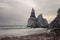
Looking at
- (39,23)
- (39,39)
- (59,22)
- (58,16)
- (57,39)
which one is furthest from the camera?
(39,23)

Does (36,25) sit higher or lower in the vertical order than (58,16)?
lower

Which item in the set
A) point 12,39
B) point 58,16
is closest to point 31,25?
point 58,16

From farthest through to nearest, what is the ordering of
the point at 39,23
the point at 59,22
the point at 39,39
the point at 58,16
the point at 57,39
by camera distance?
the point at 39,23 → the point at 58,16 → the point at 59,22 → the point at 39,39 → the point at 57,39

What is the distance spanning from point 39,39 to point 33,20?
85.0ft

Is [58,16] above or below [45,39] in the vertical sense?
above

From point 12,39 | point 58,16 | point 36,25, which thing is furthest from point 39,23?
point 12,39

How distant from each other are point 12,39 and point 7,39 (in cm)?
25

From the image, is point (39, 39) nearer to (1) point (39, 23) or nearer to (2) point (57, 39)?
(2) point (57, 39)

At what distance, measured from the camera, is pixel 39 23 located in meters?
32.9

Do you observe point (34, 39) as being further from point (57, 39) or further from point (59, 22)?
point (59, 22)

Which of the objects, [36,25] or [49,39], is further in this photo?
[36,25]

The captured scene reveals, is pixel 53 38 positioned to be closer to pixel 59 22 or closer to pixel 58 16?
pixel 59 22

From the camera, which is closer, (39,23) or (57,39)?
(57,39)

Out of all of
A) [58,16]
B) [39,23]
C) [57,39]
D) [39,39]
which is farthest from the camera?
[39,23]
